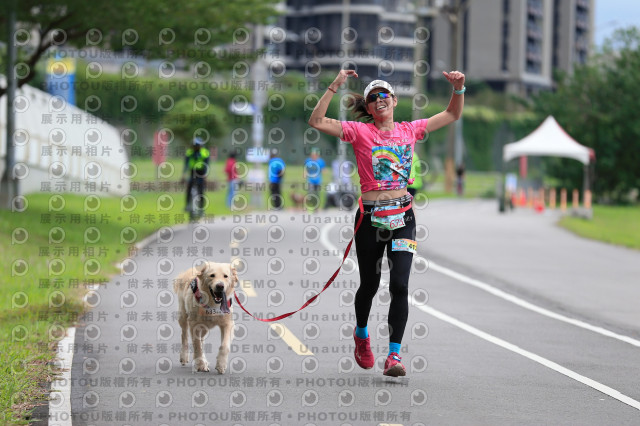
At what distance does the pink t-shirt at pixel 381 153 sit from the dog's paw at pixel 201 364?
183cm

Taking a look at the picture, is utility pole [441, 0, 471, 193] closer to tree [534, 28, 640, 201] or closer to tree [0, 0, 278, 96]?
tree [534, 28, 640, 201]

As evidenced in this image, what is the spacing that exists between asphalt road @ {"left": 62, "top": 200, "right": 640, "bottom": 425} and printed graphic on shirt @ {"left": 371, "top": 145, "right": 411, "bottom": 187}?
1554 mm

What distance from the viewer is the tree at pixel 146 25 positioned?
23.3 metres

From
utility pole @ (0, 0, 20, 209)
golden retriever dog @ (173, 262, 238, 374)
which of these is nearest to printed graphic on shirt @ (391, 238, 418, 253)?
golden retriever dog @ (173, 262, 238, 374)

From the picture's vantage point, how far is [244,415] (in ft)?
24.1

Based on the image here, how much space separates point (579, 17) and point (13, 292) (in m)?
122

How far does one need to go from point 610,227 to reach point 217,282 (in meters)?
28.0

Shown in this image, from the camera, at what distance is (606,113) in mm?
56188

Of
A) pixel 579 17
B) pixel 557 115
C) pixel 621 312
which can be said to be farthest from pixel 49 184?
pixel 579 17

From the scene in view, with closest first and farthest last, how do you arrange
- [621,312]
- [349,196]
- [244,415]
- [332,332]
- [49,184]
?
[244,415] < [332,332] < [621,312] < [49,184] < [349,196]

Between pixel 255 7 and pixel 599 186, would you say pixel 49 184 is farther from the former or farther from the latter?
pixel 599 186

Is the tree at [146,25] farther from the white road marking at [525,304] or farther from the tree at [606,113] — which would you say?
the tree at [606,113]

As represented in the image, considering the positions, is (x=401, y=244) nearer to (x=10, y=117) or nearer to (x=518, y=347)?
(x=518, y=347)

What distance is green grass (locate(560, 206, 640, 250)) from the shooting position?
28.0m
